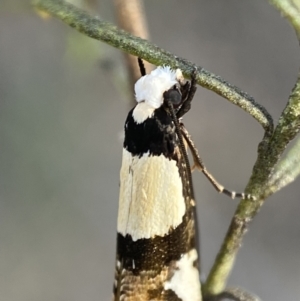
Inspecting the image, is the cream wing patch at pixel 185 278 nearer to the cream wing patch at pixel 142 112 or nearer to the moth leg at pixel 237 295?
the moth leg at pixel 237 295

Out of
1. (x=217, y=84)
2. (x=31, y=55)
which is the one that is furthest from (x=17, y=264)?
(x=217, y=84)

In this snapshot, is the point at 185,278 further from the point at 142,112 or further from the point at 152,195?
the point at 142,112

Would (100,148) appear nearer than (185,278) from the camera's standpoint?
No


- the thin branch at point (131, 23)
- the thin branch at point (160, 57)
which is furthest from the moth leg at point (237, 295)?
the thin branch at point (131, 23)

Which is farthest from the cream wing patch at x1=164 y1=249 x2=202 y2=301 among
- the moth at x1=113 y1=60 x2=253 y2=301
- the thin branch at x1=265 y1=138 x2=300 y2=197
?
the thin branch at x1=265 y1=138 x2=300 y2=197

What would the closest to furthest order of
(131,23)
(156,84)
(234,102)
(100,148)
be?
(234,102)
(156,84)
(131,23)
(100,148)

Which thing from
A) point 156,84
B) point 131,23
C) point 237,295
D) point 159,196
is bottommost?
point 237,295

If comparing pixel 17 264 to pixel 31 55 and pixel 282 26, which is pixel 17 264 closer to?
pixel 31 55

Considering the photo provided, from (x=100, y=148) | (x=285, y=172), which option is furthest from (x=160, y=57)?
(x=100, y=148)
